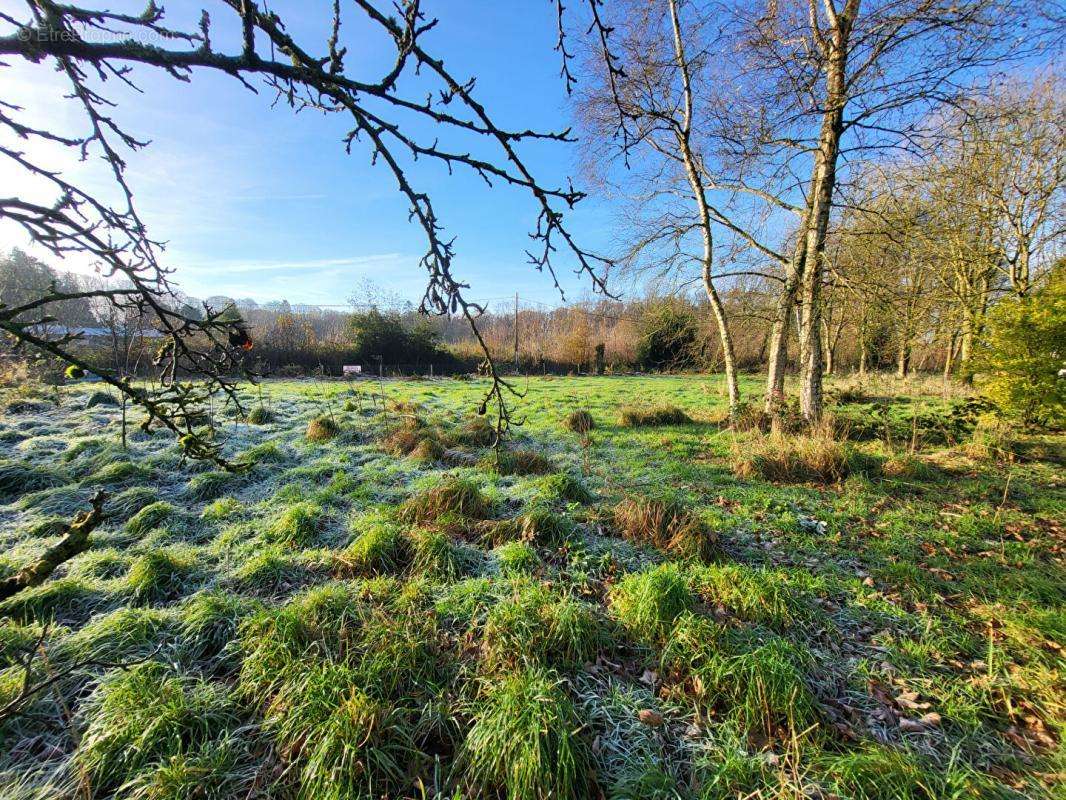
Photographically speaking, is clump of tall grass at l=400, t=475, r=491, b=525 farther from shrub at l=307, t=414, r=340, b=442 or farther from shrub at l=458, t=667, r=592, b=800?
shrub at l=307, t=414, r=340, b=442

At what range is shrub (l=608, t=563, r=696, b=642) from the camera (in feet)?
9.21

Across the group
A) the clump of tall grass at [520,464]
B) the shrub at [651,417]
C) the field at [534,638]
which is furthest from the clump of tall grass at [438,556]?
the shrub at [651,417]

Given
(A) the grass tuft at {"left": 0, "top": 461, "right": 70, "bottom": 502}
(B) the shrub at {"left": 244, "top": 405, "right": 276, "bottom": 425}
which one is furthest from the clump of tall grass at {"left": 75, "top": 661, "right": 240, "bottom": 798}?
(B) the shrub at {"left": 244, "top": 405, "right": 276, "bottom": 425}

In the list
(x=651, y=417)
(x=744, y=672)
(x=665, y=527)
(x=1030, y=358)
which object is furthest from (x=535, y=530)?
(x=1030, y=358)

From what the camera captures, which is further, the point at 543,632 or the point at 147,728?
the point at 543,632

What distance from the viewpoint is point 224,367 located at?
7.22 ft

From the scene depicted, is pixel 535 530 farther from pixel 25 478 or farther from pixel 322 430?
pixel 25 478

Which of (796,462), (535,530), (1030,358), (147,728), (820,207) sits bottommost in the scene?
(147,728)

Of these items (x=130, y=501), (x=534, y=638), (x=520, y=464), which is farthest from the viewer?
(x=520, y=464)

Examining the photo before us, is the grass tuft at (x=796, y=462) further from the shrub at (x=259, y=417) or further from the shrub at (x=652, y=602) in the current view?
the shrub at (x=259, y=417)

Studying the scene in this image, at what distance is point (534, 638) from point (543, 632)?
8 centimetres

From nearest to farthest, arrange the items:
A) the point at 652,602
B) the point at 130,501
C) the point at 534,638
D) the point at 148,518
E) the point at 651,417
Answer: the point at 534,638 → the point at 652,602 → the point at 148,518 → the point at 130,501 → the point at 651,417

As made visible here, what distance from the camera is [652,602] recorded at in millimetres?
2877

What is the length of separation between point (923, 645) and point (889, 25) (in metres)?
7.35
